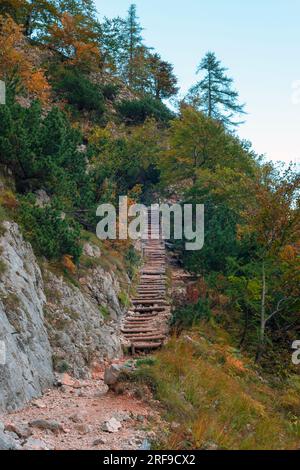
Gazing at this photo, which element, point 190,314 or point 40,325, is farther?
point 190,314

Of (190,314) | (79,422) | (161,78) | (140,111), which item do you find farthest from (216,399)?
(161,78)

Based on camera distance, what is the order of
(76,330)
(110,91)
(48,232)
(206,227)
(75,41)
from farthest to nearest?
(110,91) < (75,41) < (206,227) < (48,232) < (76,330)

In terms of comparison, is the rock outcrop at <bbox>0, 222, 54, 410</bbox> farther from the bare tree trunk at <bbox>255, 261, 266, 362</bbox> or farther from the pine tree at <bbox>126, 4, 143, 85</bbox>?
the pine tree at <bbox>126, 4, 143, 85</bbox>

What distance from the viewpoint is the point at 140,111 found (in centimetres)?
3050

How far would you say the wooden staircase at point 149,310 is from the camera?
9984mm

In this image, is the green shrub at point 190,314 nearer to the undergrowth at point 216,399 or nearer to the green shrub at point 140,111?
the undergrowth at point 216,399

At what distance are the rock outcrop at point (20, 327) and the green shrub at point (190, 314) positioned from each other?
418cm

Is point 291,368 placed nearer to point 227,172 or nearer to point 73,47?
point 227,172

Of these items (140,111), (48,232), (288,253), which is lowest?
(288,253)

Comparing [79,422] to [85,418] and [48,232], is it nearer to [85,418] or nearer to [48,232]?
[85,418]

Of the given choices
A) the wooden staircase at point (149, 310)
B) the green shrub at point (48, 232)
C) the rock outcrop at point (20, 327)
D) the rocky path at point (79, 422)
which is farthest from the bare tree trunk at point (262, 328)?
the rock outcrop at point (20, 327)

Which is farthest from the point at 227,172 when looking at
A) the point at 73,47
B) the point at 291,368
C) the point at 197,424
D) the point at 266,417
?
the point at 73,47

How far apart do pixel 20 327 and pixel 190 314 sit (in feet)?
18.8

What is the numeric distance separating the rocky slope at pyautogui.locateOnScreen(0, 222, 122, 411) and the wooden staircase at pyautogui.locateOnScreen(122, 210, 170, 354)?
23.5 inches
